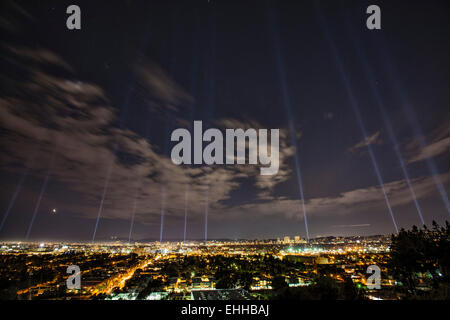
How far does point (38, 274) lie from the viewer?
105ft

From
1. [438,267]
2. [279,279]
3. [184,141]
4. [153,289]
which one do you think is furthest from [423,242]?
[153,289]

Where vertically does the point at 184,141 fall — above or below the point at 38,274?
above

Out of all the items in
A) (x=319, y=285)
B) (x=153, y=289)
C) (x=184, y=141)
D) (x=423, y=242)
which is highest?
(x=184, y=141)

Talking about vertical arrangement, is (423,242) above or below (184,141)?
below
